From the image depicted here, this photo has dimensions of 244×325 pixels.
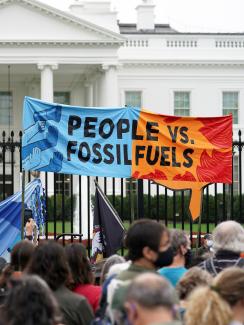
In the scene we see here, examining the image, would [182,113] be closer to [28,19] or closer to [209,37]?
[209,37]

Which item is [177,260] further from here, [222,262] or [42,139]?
[42,139]

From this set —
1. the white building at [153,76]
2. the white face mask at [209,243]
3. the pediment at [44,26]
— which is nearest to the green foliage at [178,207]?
the white face mask at [209,243]

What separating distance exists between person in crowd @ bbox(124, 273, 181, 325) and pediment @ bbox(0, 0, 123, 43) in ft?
142

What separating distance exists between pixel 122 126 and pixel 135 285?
7670mm

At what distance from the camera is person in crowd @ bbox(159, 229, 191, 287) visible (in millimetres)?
7262

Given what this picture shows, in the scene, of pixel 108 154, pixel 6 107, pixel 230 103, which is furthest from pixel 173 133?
pixel 230 103

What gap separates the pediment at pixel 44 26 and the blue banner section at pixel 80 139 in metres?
35.8

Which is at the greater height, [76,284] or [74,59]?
[74,59]

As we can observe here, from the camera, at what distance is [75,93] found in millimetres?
54094

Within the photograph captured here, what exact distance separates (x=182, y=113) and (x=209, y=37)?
14.1ft

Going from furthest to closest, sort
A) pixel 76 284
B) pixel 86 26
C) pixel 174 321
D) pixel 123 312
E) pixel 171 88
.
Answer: pixel 171 88 < pixel 86 26 < pixel 76 284 < pixel 123 312 < pixel 174 321

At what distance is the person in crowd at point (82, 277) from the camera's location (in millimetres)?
7211

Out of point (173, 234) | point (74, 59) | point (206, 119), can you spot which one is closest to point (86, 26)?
point (74, 59)

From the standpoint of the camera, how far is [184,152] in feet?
40.6
